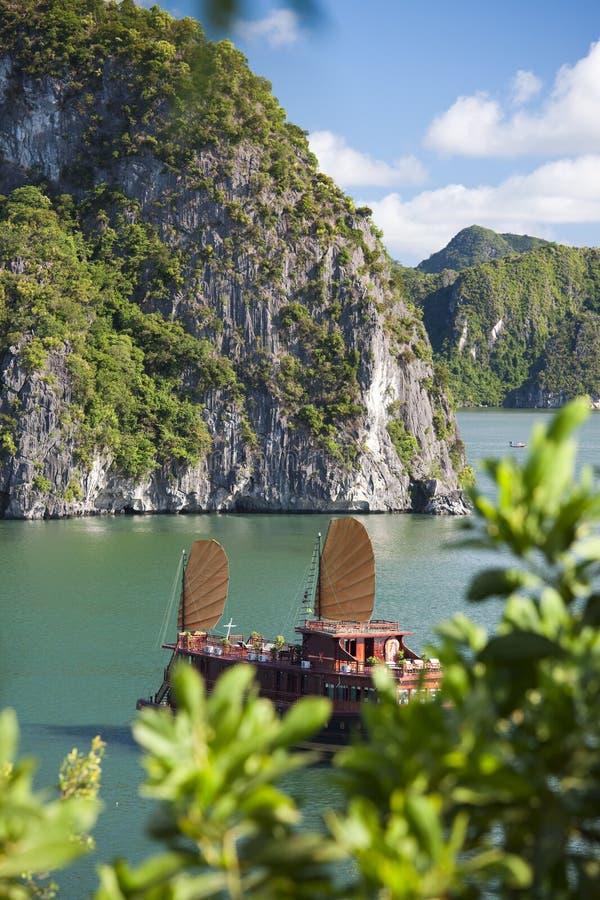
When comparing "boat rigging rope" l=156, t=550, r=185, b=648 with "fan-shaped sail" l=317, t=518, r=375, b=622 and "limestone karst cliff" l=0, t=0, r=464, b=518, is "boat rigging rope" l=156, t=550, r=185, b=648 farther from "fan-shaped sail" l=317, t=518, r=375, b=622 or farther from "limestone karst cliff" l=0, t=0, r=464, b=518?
"limestone karst cliff" l=0, t=0, r=464, b=518

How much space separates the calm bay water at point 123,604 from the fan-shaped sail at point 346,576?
3230 millimetres

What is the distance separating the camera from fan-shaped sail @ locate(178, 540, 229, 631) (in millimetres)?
20875

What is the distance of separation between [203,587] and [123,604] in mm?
7359

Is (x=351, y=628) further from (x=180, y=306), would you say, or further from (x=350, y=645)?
(x=180, y=306)

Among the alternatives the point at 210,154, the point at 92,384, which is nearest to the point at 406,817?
the point at 92,384

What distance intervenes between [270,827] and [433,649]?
1.80 ft

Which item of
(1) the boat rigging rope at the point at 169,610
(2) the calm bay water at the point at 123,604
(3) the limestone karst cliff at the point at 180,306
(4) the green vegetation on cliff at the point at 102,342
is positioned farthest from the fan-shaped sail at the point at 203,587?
(4) the green vegetation on cliff at the point at 102,342

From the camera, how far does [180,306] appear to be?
52.3 metres

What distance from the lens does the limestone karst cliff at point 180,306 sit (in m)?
47.6

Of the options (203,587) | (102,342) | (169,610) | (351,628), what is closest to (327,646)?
(351,628)

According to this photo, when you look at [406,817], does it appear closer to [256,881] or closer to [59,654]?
[256,881]

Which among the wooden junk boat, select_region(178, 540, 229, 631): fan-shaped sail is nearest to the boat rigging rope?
select_region(178, 540, 229, 631): fan-shaped sail

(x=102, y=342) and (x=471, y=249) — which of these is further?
(x=471, y=249)

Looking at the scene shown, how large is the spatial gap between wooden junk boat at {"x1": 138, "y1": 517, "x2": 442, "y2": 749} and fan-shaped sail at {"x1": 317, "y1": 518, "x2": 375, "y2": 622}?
18 mm
